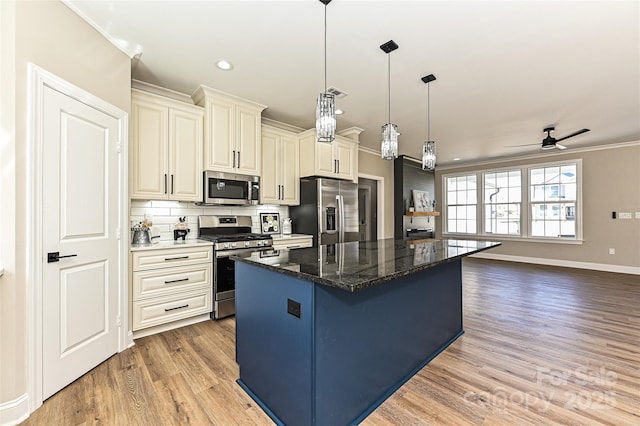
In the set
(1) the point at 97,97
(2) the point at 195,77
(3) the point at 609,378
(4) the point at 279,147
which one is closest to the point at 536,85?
(3) the point at 609,378

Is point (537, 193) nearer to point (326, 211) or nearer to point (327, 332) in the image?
point (326, 211)

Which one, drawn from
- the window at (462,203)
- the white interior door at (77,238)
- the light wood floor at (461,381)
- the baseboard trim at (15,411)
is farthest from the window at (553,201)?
the baseboard trim at (15,411)

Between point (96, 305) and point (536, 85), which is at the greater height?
point (536, 85)

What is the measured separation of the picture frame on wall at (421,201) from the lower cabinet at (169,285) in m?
4.76

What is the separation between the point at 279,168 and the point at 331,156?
82cm

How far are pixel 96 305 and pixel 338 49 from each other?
111 inches

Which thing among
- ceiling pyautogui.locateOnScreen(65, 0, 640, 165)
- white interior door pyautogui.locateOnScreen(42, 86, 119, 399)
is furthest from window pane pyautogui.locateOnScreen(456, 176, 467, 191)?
white interior door pyautogui.locateOnScreen(42, 86, 119, 399)

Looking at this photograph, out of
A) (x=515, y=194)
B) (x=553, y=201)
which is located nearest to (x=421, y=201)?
(x=515, y=194)

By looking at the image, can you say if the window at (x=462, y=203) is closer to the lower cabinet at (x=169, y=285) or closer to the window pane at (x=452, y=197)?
the window pane at (x=452, y=197)

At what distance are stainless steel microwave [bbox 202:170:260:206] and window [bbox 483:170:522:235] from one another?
20.6 feet

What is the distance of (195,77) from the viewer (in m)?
2.94

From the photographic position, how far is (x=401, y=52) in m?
2.47

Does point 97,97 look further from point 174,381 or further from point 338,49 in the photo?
point 174,381

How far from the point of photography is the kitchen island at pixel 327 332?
1403 mm
